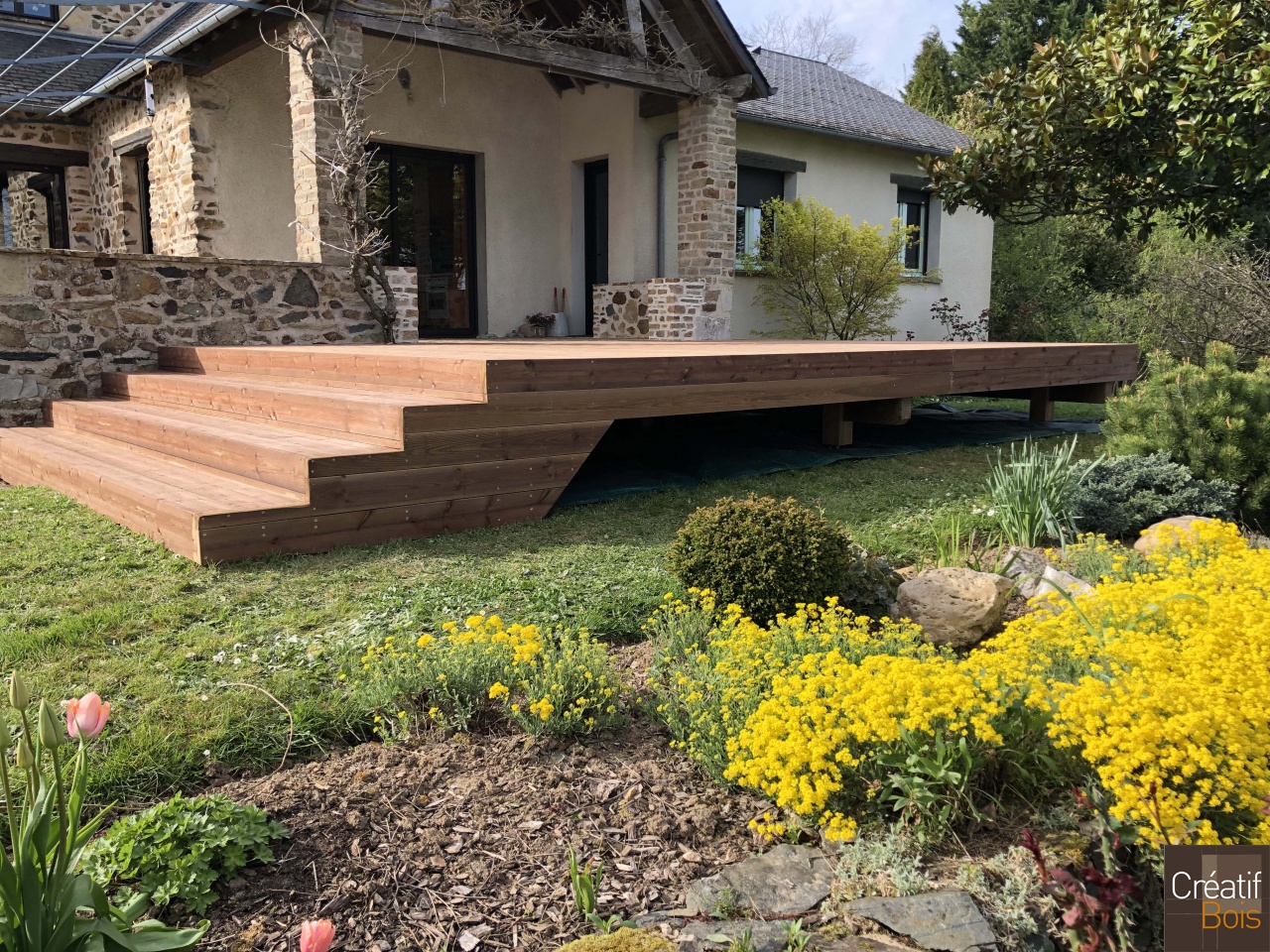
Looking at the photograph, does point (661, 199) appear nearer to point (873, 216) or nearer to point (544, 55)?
point (544, 55)

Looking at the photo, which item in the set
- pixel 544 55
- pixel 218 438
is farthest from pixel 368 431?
pixel 544 55

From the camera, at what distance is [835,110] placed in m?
13.5

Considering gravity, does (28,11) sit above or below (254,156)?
above

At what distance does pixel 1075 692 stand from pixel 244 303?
7258 millimetres

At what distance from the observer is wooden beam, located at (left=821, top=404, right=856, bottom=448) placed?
7.51 m

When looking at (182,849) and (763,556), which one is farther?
(763,556)

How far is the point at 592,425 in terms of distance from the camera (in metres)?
5.41

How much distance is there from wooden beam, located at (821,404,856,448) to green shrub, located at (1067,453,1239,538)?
227 cm

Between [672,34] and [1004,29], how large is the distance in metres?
17.9

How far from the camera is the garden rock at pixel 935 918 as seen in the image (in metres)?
1.96

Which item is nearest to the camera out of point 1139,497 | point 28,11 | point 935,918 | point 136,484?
point 935,918

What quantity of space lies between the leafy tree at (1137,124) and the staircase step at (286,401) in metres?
3.94

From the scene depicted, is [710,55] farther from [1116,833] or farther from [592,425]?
[1116,833]

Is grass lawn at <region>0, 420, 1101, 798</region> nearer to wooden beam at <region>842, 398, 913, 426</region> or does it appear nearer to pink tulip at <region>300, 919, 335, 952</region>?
pink tulip at <region>300, 919, 335, 952</region>
